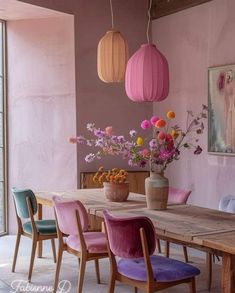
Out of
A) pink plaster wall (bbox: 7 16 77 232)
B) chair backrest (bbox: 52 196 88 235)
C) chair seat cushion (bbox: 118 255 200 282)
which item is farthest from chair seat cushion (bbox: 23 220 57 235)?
chair seat cushion (bbox: 118 255 200 282)

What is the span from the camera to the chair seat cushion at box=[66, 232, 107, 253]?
3453 millimetres

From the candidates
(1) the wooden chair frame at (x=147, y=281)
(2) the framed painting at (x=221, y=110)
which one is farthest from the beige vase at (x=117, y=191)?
(2) the framed painting at (x=221, y=110)

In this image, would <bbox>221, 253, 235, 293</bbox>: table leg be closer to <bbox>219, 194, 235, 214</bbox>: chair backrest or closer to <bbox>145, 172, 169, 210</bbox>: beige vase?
<bbox>145, 172, 169, 210</bbox>: beige vase

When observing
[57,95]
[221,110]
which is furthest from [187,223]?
[57,95]

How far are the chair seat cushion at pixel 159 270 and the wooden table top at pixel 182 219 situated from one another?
8.1 inches

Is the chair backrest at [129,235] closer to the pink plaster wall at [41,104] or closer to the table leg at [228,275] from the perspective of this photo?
the table leg at [228,275]

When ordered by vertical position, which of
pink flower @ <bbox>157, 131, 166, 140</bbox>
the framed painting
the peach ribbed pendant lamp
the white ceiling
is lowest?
pink flower @ <bbox>157, 131, 166, 140</bbox>

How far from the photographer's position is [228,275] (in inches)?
102

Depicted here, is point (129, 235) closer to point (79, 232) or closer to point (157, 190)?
point (79, 232)

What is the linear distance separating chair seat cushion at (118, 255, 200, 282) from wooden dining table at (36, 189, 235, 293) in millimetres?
169

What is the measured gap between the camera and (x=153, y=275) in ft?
9.18

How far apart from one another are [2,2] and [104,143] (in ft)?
7.80

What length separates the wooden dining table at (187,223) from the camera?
8.52ft

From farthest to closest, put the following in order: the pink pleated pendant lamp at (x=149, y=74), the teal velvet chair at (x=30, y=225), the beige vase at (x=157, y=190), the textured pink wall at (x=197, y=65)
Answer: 1. the textured pink wall at (x=197, y=65)
2. the teal velvet chair at (x=30, y=225)
3. the pink pleated pendant lamp at (x=149, y=74)
4. the beige vase at (x=157, y=190)
